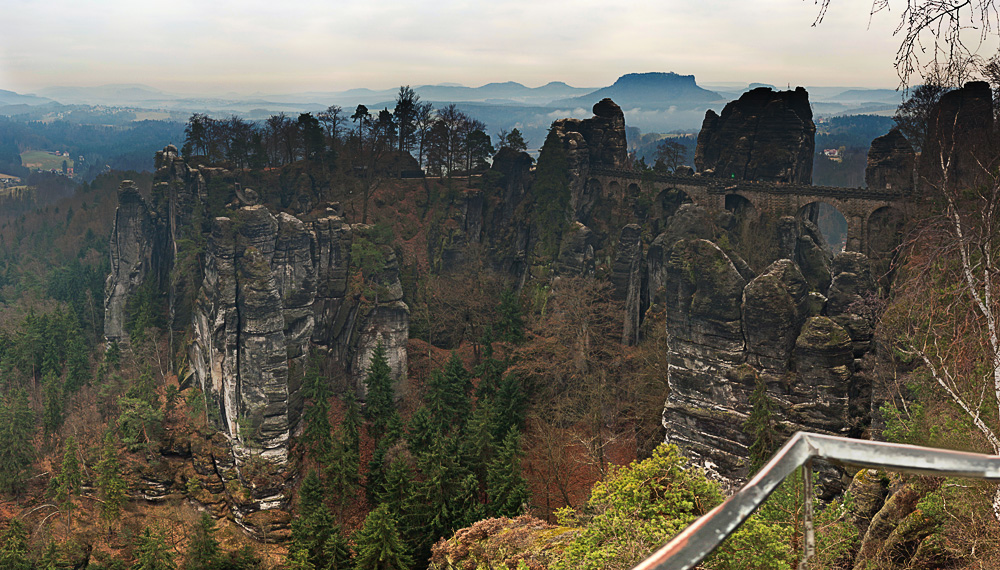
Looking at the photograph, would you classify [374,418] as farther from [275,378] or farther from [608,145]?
[608,145]

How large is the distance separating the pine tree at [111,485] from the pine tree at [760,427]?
102 ft

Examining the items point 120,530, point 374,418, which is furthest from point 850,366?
point 120,530

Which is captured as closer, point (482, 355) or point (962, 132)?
point (962, 132)

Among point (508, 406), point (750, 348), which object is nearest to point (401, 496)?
point (508, 406)

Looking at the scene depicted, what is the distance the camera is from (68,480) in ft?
115

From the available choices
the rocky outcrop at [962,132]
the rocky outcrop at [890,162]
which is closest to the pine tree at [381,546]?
the rocky outcrop at [962,132]

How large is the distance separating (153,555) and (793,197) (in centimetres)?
3785

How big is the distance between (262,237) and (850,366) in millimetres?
30609

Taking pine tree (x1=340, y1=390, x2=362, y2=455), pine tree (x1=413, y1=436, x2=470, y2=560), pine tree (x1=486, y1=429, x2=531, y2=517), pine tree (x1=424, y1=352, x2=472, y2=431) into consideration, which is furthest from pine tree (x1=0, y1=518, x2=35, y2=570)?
pine tree (x1=486, y1=429, x2=531, y2=517)

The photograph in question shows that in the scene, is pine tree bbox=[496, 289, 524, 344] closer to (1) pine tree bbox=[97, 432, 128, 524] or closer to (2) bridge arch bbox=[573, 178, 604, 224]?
(2) bridge arch bbox=[573, 178, 604, 224]

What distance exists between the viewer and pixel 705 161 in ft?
151

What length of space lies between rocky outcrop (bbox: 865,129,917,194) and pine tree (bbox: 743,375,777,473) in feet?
67.2

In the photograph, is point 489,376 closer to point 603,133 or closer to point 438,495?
point 438,495

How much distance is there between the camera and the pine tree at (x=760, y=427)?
22.2 meters
